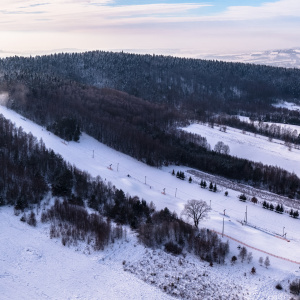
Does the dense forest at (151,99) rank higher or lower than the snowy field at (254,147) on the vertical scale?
higher

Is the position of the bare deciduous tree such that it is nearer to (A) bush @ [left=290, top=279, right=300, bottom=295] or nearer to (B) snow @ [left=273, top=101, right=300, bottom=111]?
(A) bush @ [left=290, top=279, right=300, bottom=295]

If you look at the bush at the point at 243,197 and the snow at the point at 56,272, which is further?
the bush at the point at 243,197

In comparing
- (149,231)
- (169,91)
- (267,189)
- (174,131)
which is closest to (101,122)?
(174,131)

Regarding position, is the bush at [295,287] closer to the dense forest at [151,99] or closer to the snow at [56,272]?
the snow at [56,272]

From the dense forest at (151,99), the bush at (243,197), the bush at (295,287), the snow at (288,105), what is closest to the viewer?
the bush at (295,287)

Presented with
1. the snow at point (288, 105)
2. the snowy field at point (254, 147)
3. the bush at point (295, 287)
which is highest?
the snow at point (288, 105)

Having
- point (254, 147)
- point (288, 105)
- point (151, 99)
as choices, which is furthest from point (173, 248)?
point (288, 105)

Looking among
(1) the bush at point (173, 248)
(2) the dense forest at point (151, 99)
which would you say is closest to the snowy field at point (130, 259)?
(1) the bush at point (173, 248)

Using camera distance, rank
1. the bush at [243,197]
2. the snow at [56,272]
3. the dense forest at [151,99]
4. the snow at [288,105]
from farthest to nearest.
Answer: the snow at [288,105] → the dense forest at [151,99] → the bush at [243,197] → the snow at [56,272]

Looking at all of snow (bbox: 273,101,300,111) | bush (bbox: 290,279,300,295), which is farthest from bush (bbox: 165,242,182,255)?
snow (bbox: 273,101,300,111)
